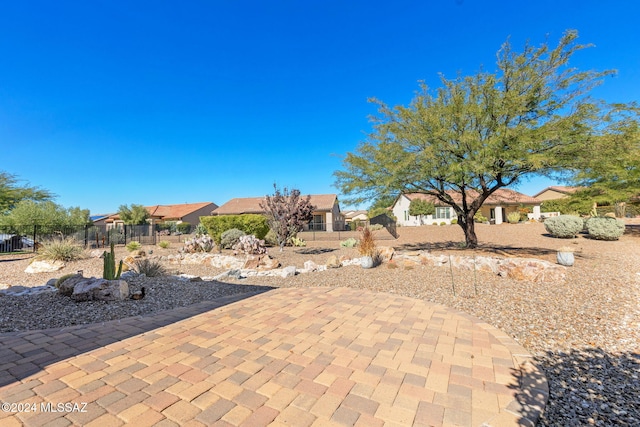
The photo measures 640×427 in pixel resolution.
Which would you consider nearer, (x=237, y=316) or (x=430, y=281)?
(x=237, y=316)

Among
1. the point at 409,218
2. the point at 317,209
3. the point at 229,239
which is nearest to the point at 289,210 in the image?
the point at 229,239

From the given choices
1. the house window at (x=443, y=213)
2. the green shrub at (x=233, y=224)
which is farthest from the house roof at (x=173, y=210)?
the house window at (x=443, y=213)

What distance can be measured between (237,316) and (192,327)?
2.17ft

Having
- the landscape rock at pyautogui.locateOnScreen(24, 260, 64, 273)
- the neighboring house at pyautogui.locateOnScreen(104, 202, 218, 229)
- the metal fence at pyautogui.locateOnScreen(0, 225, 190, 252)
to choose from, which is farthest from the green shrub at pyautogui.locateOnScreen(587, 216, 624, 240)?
the neighboring house at pyautogui.locateOnScreen(104, 202, 218, 229)

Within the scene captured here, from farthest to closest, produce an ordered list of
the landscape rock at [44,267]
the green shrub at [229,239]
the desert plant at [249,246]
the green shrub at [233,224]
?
the green shrub at [233,224]
the green shrub at [229,239]
the desert plant at [249,246]
the landscape rock at [44,267]

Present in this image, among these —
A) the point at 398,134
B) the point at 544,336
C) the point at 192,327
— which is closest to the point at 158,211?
the point at 398,134

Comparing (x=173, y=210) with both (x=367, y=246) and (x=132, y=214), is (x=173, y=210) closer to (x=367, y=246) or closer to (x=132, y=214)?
(x=132, y=214)

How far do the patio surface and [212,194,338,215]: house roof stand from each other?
27741 mm

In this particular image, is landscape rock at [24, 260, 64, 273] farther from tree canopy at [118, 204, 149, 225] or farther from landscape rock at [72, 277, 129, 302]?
tree canopy at [118, 204, 149, 225]

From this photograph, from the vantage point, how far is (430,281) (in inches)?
254

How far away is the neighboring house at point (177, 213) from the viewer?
38.8 metres

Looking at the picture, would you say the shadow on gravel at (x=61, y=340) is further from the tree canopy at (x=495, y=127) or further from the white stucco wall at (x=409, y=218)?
the white stucco wall at (x=409, y=218)

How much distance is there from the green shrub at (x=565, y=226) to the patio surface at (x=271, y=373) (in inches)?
564

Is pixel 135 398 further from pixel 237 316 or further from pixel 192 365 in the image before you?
pixel 237 316
